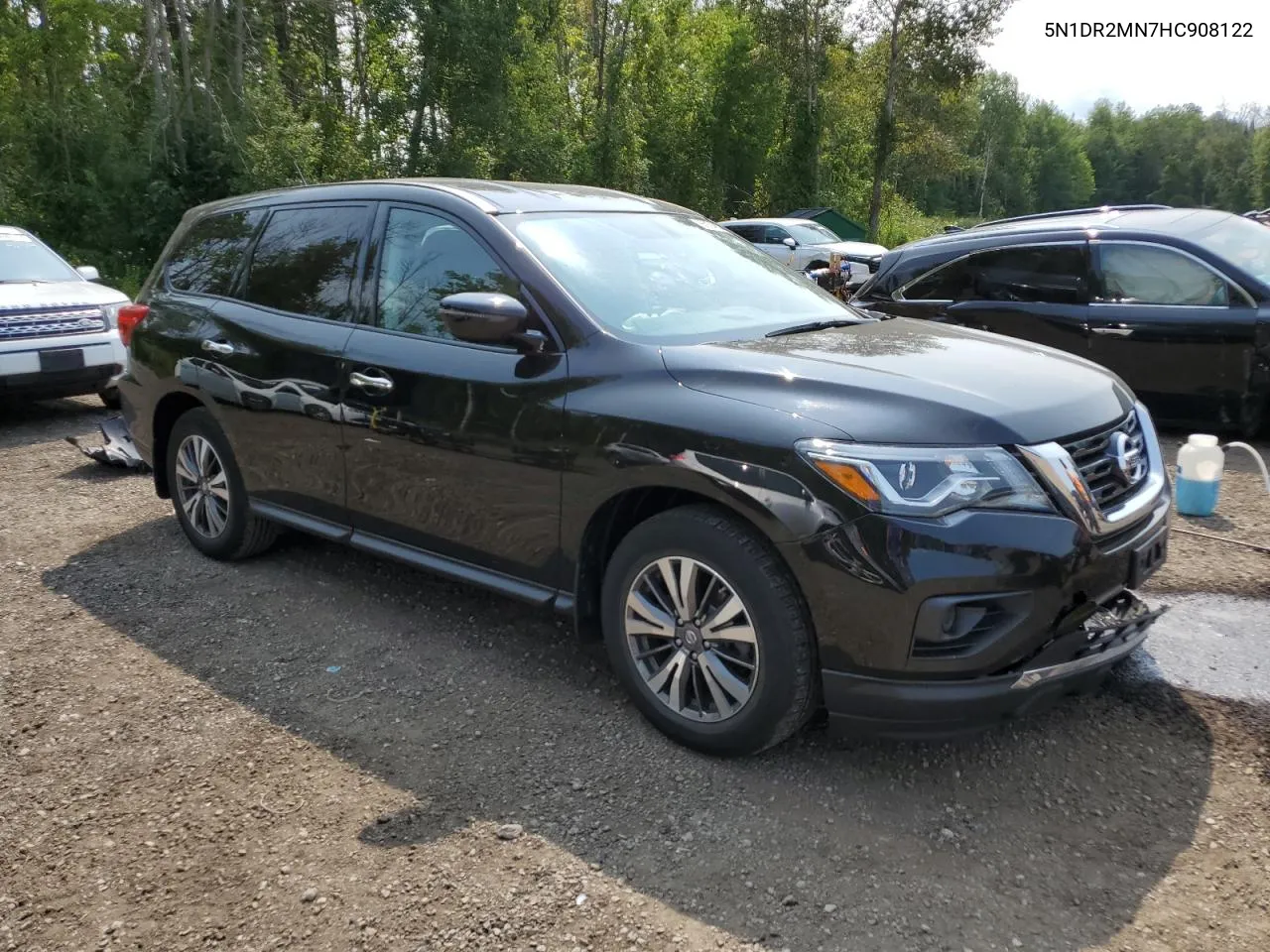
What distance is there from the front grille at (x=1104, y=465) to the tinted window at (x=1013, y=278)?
4432 millimetres

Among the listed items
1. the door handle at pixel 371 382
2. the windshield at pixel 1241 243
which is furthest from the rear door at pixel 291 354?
the windshield at pixel 1241 243

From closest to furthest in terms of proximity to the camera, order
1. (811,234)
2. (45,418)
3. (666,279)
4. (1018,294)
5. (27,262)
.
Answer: (666,279)
(1018,294)
(45,418)
(27,262)
(811,234)

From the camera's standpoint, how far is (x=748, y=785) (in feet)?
10.2

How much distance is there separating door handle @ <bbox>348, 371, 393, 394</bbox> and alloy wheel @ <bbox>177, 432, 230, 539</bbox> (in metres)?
1.25

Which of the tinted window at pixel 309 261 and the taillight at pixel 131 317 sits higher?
the tinted window at pixel 309 261

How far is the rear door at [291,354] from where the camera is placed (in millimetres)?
4254

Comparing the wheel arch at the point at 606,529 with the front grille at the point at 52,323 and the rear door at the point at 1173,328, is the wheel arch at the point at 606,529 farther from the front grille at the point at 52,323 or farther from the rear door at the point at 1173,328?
the front grille at the point at 52,323

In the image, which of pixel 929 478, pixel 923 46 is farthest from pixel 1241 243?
pixel 923 46

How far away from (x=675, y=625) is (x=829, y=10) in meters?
43.3

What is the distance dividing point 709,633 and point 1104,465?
4.20 feet

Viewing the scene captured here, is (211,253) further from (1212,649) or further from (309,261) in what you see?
(1212,649)

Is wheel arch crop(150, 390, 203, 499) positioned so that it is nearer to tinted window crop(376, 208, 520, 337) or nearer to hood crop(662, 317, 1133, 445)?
tinted window crop(376, 208, 520, 337)

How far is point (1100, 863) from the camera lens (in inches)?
107

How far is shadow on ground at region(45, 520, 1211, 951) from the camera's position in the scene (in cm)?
260
